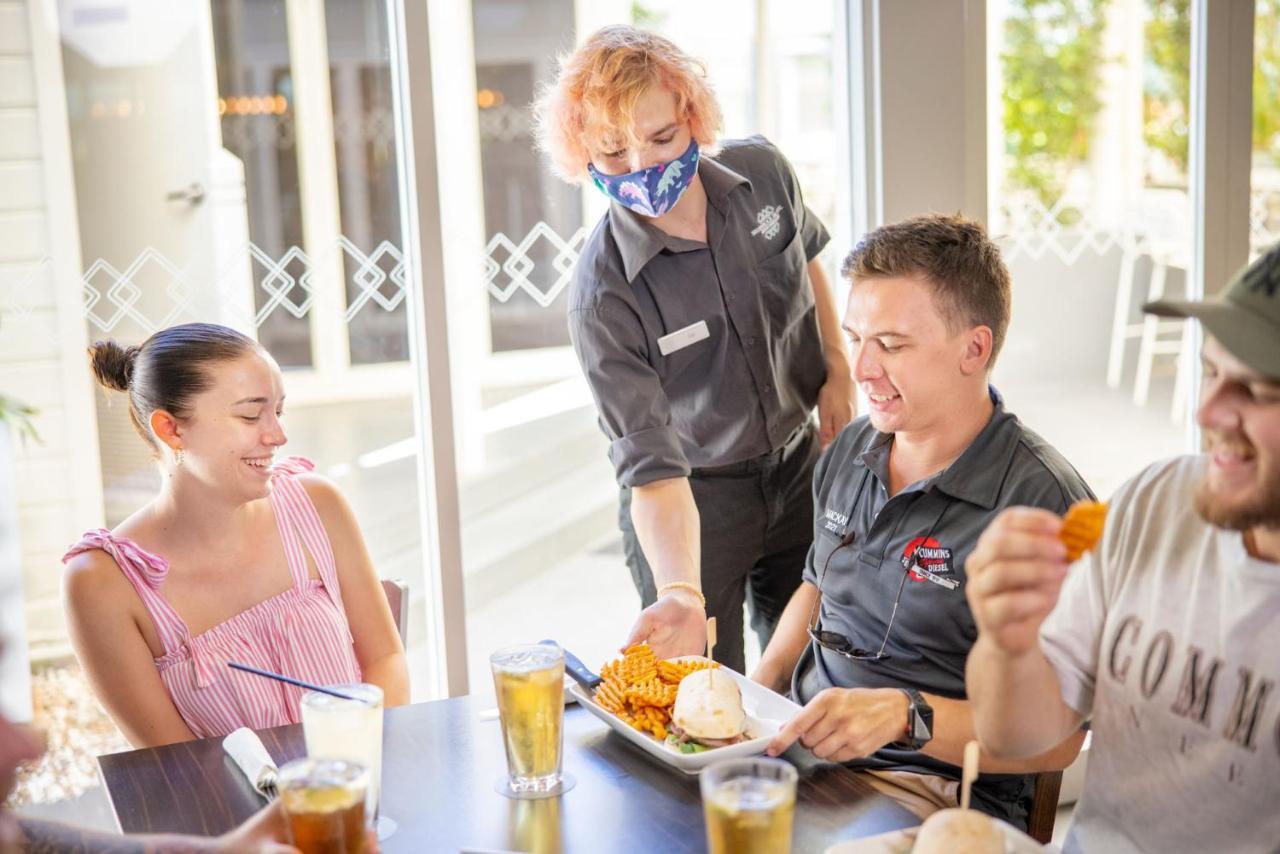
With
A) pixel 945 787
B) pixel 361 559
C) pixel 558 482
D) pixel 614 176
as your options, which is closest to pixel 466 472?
pixel 558 482

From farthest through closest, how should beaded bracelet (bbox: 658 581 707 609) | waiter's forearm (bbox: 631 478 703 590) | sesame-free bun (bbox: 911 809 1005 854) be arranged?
waiter's forearm (bbox: 631 478 703 590)
beaded bracelet (bbox: 658 581 707 609)
sesame-free bun (bbox: 911 809 1005 854)

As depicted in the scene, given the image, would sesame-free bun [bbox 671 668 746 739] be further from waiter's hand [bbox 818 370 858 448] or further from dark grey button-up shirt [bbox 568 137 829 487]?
waiter's hand [bbox 818 370 858 448]

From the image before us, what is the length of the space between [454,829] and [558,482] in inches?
65.9

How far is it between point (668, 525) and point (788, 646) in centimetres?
31

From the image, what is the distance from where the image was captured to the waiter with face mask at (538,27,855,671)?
7.55ft

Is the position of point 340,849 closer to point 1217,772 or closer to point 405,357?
point 1217,772

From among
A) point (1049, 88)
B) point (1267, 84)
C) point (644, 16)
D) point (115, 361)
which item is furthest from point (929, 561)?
point (1267, 84)

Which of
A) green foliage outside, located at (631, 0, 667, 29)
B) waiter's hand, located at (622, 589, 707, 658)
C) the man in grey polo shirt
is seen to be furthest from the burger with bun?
green foliage outside, located at (631, 0, 667, 29)

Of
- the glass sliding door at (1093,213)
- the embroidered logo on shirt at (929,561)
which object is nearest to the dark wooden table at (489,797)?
the embroidered logo on shirt at (929,561)

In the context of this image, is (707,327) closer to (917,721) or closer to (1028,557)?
(917,721)

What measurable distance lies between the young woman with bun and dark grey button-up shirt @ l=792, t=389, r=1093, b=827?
79 centimetres

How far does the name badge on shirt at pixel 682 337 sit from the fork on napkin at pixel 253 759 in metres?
1.04

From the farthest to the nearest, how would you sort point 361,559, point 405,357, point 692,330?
1. point 405,357
2. point 692,330
3. point 361,559

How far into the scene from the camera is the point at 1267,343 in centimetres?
128
